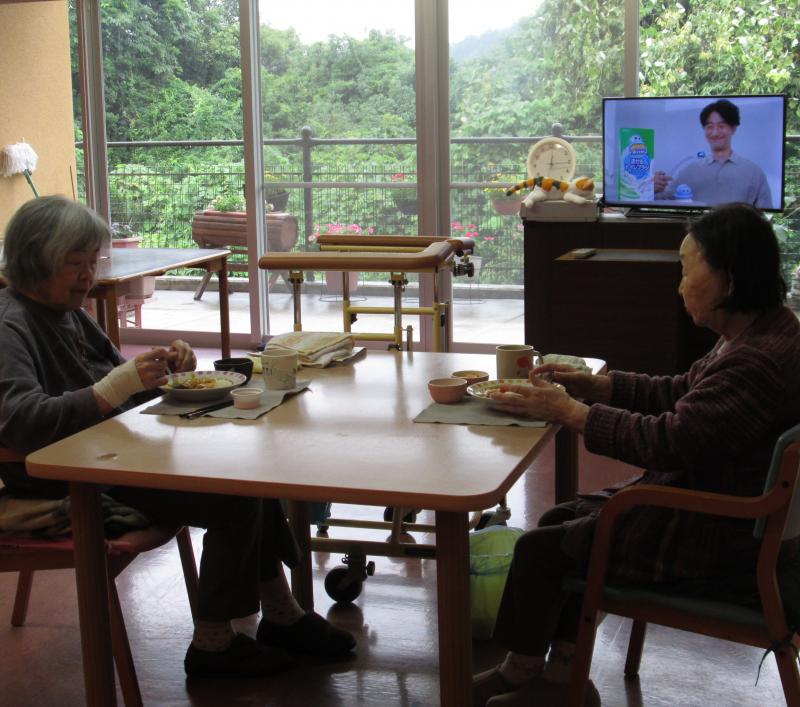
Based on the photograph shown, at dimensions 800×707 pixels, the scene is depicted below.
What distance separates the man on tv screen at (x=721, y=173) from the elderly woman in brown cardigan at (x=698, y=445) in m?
2.75

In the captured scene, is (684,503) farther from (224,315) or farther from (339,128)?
(339,128)

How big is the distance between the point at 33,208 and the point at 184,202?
4152 mm

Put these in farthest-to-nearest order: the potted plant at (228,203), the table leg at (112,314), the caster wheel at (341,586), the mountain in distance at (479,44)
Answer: the potted plant at (228,203)
the mountain in distance at (479,44)
the table leg at (112,314)
the caster wheel at (341,586)

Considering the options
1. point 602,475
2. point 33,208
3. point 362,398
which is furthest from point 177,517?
point 602,475

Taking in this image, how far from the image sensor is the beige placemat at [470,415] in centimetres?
216

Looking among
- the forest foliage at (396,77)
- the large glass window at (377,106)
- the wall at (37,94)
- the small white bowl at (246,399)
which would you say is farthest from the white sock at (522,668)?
the wall at (37,94)

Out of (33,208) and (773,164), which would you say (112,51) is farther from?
(33,208)

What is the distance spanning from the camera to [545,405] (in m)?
2.14

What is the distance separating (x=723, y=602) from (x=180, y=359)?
1.32 metres

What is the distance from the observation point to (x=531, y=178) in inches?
204

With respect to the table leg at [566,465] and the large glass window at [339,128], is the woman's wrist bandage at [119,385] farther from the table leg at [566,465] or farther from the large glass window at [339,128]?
the large glass window at [339,128]

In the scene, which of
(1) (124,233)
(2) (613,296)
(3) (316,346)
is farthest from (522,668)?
(1) (124,233)

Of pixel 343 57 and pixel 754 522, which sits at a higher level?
pixel 343 57

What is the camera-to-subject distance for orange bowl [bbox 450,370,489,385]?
2.47 m
